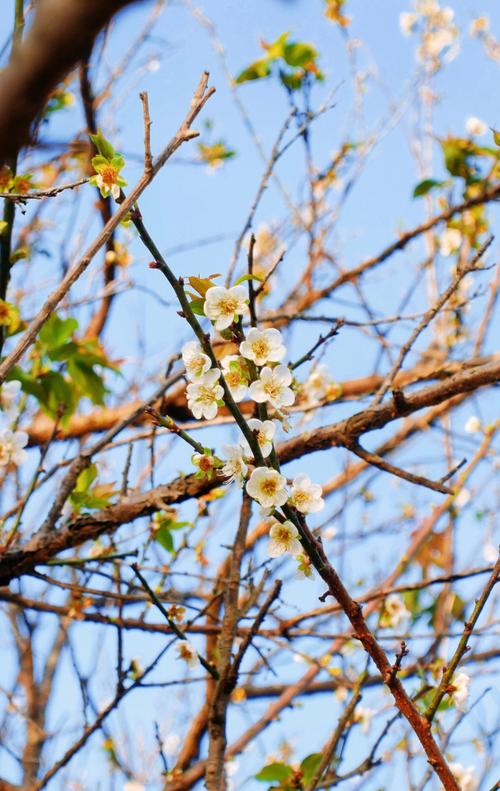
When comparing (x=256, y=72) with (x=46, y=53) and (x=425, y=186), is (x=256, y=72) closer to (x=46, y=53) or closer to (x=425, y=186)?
(x=425, y=186)

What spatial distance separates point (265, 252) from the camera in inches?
151

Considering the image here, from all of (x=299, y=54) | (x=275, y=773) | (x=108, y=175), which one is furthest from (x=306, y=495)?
(x=299, y=54)

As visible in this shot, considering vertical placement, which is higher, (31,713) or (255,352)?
(31,713)

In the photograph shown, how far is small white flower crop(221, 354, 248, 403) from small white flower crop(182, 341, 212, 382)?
0.06 meters

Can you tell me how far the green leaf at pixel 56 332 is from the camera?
6.38 ft

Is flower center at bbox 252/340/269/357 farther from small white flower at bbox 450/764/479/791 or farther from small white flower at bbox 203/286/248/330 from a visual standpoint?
small white flower at bbox 450/764/479/791

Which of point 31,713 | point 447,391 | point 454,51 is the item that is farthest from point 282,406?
point 454,51

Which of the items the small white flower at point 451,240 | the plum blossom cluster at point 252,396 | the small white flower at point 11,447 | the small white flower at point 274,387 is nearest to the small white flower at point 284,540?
the plum blossom cluster at point 252,396

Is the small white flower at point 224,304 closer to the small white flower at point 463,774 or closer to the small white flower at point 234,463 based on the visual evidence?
the small white flower at point 234,463

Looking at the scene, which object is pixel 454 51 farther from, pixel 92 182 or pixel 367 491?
pixel 92 182

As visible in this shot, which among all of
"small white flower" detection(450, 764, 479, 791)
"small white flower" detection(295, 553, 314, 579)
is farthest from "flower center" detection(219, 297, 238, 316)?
"small white flower" detection(450, 764, 479, 791)

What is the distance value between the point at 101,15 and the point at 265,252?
137 inches

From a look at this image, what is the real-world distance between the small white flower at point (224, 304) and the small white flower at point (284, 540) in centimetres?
27

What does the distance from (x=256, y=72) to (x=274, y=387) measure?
76.7 inches
